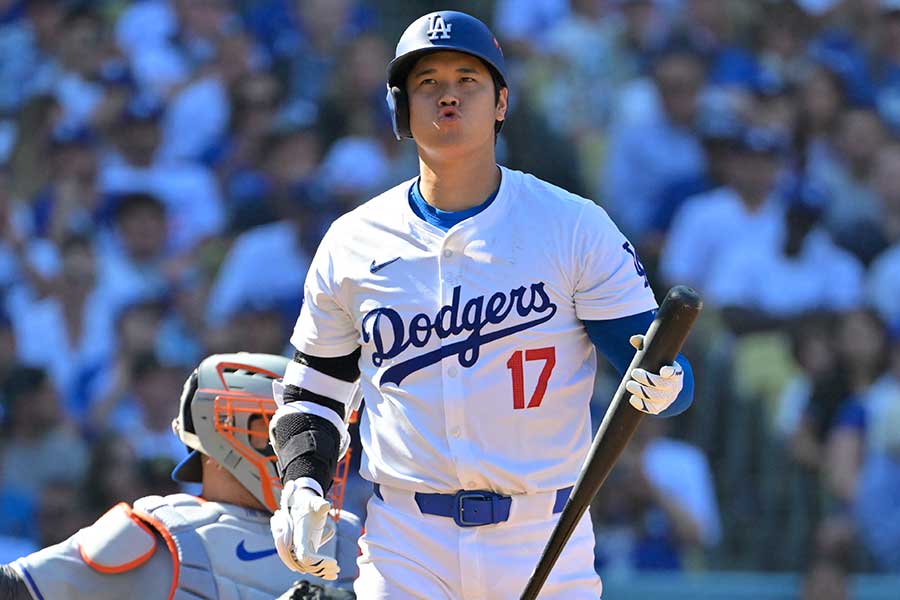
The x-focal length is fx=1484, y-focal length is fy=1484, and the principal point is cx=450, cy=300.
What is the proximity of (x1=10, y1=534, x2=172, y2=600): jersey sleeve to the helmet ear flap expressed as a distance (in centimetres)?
131

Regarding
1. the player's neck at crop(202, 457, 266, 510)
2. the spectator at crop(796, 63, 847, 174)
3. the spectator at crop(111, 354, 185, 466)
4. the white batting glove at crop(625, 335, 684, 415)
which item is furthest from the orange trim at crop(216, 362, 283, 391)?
the spectator at crop(796, 63, 847, 174)

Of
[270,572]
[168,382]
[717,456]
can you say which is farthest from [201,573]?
[717,456]

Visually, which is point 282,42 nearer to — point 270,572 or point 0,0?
point 0,0

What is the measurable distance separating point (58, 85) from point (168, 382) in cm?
247

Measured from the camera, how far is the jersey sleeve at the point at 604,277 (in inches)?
133

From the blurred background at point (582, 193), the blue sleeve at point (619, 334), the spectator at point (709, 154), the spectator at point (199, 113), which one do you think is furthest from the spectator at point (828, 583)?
the blue sleeve at point (619, 334)

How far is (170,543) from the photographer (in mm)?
3939

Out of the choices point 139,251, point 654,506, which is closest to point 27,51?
point 139,251

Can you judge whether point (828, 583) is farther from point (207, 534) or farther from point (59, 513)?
point (207, 534)

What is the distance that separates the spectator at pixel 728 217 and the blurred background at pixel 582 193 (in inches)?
0.6

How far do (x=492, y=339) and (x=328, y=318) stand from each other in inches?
17.8

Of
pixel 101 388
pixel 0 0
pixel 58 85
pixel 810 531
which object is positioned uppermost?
pixel 0 0

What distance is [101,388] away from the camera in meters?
8.38

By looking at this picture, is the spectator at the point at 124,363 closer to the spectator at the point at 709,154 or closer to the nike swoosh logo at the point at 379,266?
the spectator at the point at 709,154
